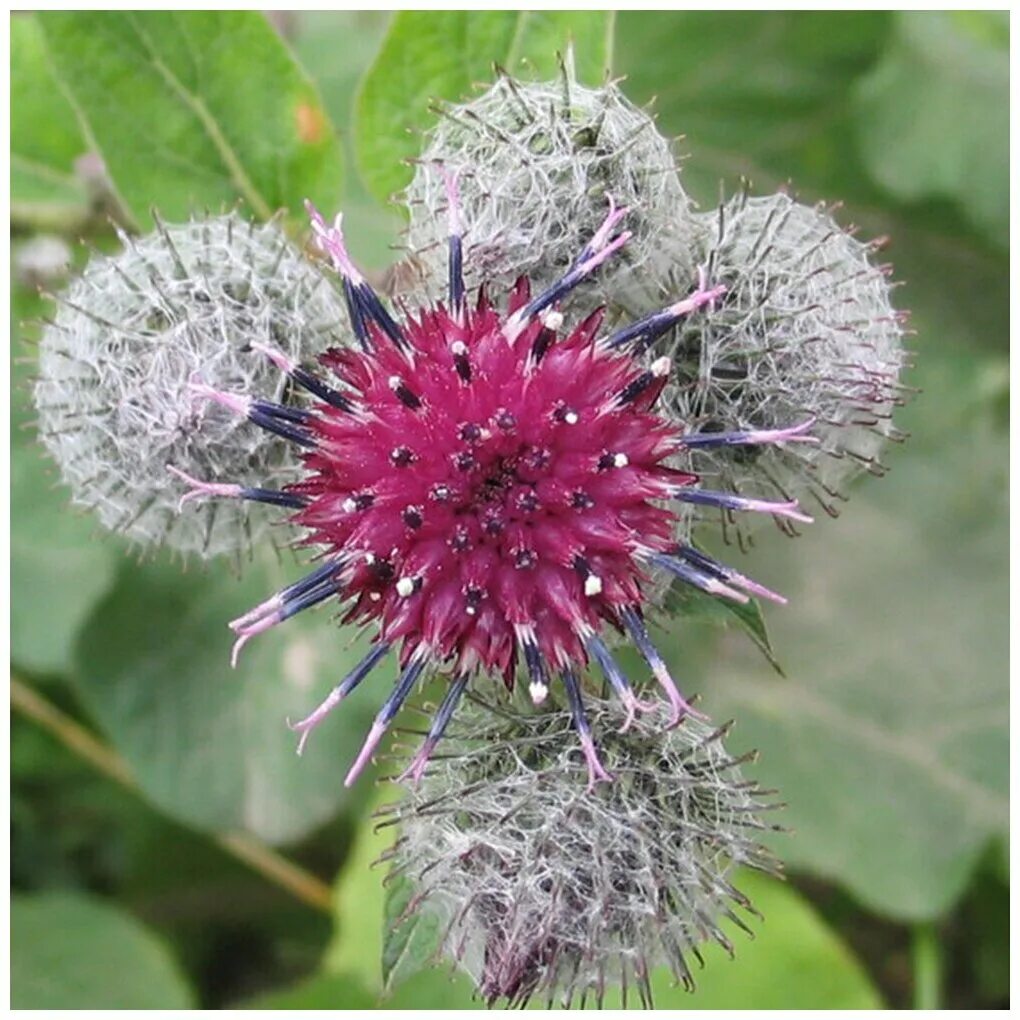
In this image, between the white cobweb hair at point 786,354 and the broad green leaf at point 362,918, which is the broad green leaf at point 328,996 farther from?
the white cobweb hair at point 786,354

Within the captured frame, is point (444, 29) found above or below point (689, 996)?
above

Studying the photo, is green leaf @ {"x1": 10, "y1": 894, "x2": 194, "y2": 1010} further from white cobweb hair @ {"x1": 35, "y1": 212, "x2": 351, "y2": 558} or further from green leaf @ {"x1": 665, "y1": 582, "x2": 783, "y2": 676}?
green leaf @ {"x1": 665, "y1": 582, "x2": 783, "y2": 676}

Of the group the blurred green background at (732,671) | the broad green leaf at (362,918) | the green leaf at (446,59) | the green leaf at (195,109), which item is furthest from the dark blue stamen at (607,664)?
the broad green leaf at (362,918)

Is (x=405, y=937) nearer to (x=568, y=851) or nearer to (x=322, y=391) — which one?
(x=568, y=851)

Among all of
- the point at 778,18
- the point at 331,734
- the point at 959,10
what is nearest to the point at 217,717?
the point at 331,734

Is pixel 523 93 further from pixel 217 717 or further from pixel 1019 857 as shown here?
pixel 1019 857

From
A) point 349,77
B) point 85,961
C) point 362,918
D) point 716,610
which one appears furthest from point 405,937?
point 349,77

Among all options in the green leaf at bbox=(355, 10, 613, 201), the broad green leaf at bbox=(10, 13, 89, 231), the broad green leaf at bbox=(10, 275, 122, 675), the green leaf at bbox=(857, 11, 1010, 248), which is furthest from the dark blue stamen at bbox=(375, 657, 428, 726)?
the green leaf at bbox=(857, 11, 1010, 248)
